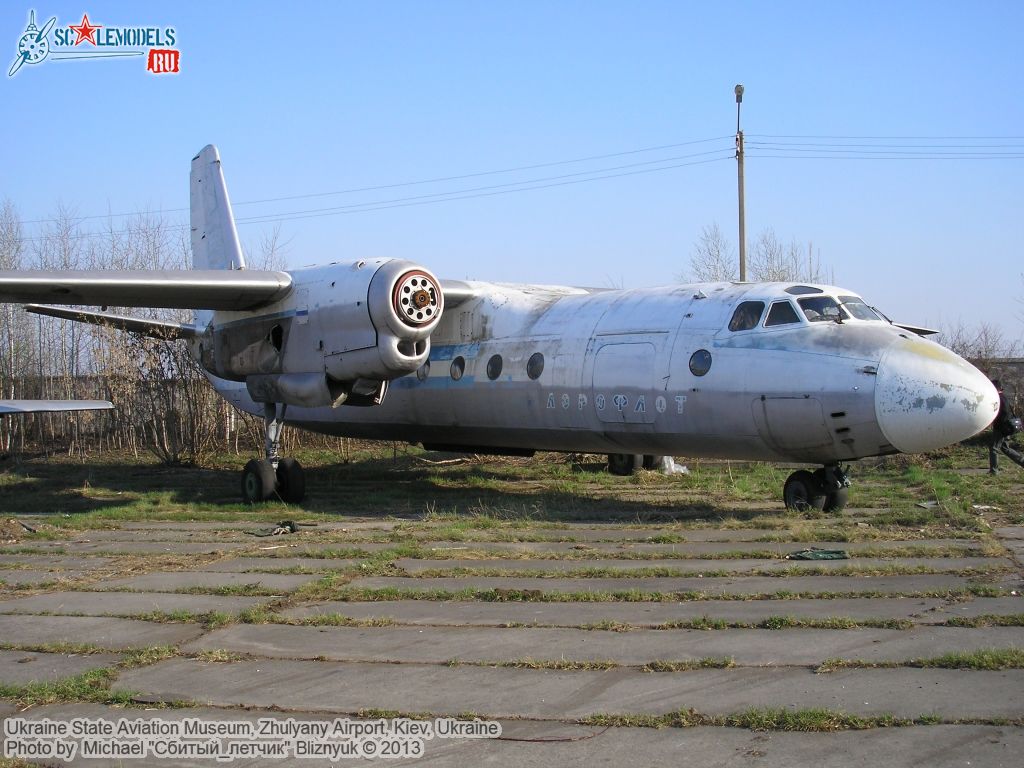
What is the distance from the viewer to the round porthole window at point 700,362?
1124 centimetres

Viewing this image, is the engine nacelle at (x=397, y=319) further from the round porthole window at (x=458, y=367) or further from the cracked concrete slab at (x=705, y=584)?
the cracked concrete slab at (x=705, y=584)

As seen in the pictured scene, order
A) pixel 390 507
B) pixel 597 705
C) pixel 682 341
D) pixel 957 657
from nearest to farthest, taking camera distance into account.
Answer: pixel 597 705 < pixel 957 657 < pixel 682 341 < pixel 390 507

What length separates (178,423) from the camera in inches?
914

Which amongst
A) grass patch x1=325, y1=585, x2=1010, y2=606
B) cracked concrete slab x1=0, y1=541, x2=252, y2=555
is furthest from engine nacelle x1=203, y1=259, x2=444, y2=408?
grass patch x1=325, y1=585, x2=1010, y2=606

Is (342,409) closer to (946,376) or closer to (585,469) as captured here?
(585,469)

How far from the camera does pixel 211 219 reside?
17.9m

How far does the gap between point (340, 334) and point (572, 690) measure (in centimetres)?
872

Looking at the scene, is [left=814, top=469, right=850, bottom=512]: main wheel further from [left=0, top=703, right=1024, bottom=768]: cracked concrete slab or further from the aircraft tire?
[left=0, top=703, right=1024, bottom=768]: cracked concrete slab

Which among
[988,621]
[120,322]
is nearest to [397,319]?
[120,322]

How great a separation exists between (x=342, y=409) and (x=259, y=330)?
254cm

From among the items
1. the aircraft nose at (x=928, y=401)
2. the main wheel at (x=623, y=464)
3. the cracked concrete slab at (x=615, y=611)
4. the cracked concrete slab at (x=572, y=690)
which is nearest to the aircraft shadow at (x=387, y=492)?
the main wheel at (x=623, y=464)

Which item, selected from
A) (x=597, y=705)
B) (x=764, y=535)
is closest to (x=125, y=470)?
(x=764, y=535)

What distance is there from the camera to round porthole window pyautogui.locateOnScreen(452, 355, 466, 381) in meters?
14.5

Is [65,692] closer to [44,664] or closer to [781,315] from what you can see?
[44,664]
